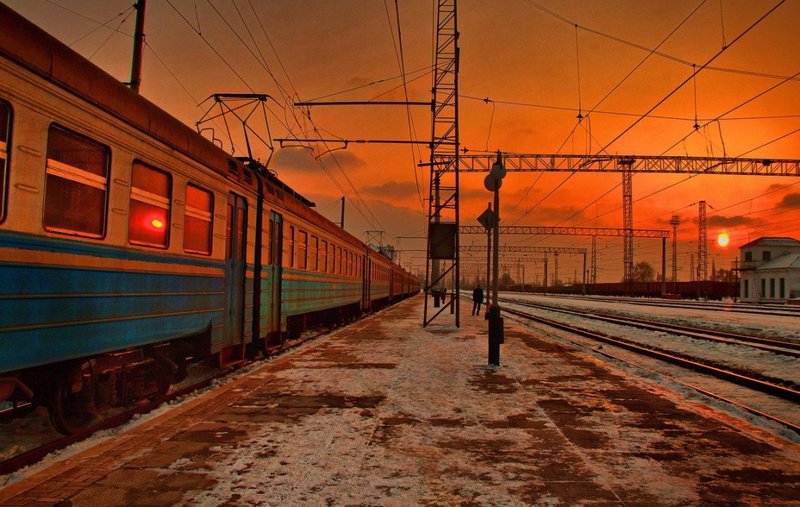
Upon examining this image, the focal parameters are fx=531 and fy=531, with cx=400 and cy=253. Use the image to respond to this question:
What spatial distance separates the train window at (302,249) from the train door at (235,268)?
3.40m

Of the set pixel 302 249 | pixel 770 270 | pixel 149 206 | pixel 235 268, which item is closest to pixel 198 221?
pixel 149 206

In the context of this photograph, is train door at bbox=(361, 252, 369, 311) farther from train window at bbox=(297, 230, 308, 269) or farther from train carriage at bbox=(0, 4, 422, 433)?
train carriage at bbox=(0, 4, 422, 433)

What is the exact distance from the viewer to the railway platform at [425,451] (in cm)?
370

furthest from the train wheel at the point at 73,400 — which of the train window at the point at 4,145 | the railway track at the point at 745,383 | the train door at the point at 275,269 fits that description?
the railway track at the point at 745,383

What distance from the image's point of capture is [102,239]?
188 inches

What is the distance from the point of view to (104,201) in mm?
4836

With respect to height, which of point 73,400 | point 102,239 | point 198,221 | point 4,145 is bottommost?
point 73,400

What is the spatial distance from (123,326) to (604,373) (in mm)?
7683

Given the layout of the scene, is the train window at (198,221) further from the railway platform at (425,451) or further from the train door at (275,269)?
the train door at (275,269)

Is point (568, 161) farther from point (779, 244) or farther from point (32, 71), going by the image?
point (779, 244)

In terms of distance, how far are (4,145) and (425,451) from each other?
401 centimetres

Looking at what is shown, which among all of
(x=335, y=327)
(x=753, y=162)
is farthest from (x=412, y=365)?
(x=753, y=162)

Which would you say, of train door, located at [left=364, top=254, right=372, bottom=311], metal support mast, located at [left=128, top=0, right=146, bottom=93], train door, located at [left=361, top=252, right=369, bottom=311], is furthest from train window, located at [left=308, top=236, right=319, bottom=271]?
train door, located at [left=364, top=254, right=372, bottom=311]

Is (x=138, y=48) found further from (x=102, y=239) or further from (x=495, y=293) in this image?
(x=495, y=293)
